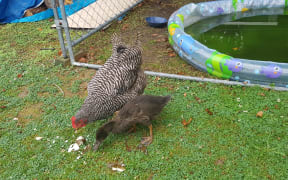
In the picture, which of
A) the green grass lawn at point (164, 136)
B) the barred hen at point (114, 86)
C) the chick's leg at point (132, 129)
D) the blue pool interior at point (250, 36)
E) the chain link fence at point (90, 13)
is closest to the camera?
the green grass lawn at point (164, 136)

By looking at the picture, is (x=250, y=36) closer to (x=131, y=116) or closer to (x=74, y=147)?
(x=131, y=116)

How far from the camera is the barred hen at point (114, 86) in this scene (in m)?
3.40

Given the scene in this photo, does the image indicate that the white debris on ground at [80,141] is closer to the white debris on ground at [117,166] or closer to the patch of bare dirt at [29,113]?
the white debris on ground at [117,166]

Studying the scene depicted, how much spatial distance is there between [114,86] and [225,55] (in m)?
1.97

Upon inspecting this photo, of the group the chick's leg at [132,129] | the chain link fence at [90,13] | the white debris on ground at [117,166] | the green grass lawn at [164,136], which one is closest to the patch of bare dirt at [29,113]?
the green grass lawn at [164,136]

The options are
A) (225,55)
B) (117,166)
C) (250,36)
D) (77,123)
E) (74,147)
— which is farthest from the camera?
(250,36)

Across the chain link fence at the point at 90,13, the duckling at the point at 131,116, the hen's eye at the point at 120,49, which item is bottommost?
the duckling at the point at 131,116

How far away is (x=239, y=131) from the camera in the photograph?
349 centimetres

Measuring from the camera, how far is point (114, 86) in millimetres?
3641

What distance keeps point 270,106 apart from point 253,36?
2.52 meters

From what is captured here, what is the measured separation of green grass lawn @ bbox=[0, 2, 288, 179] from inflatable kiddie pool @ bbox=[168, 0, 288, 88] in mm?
222

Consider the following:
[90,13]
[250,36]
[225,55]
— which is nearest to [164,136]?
[225,55]

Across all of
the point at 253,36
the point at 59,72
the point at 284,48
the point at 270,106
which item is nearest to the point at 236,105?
the point at 270,106

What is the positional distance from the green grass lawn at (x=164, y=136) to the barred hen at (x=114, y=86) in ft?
1.29
